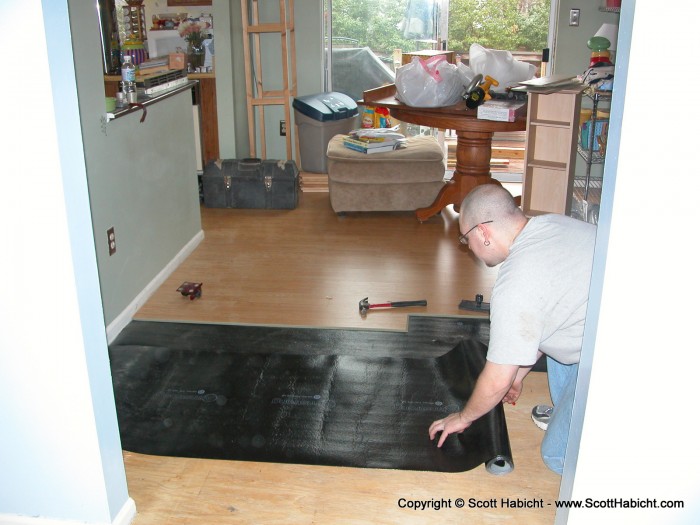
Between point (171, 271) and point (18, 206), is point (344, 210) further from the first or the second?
point (18, 206)

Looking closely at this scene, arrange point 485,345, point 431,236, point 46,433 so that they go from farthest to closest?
point 431,236, point 485,345, point 46,433

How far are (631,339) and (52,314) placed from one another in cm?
153

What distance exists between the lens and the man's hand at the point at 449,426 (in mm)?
2572

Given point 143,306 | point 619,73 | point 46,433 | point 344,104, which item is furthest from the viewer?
point 344,104

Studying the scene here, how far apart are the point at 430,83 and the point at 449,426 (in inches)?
121

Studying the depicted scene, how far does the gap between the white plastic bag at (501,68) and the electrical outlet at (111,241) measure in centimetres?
→ 273

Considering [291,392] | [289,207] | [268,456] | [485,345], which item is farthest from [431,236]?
[268,456]

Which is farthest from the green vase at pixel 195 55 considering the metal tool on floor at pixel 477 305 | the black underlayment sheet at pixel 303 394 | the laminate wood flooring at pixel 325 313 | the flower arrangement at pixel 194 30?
the metal tool on floor at pixel 477 305

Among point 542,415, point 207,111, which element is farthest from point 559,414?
point 207,111

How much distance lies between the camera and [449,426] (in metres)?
2.62

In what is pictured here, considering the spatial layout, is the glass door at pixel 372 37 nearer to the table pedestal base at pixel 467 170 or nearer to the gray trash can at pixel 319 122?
the gray trash can at pixel 319 122

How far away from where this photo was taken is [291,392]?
3152 millimetres

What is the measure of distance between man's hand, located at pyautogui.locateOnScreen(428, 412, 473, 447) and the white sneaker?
1.28 feet

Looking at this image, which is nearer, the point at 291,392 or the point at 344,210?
the point at 291,392
